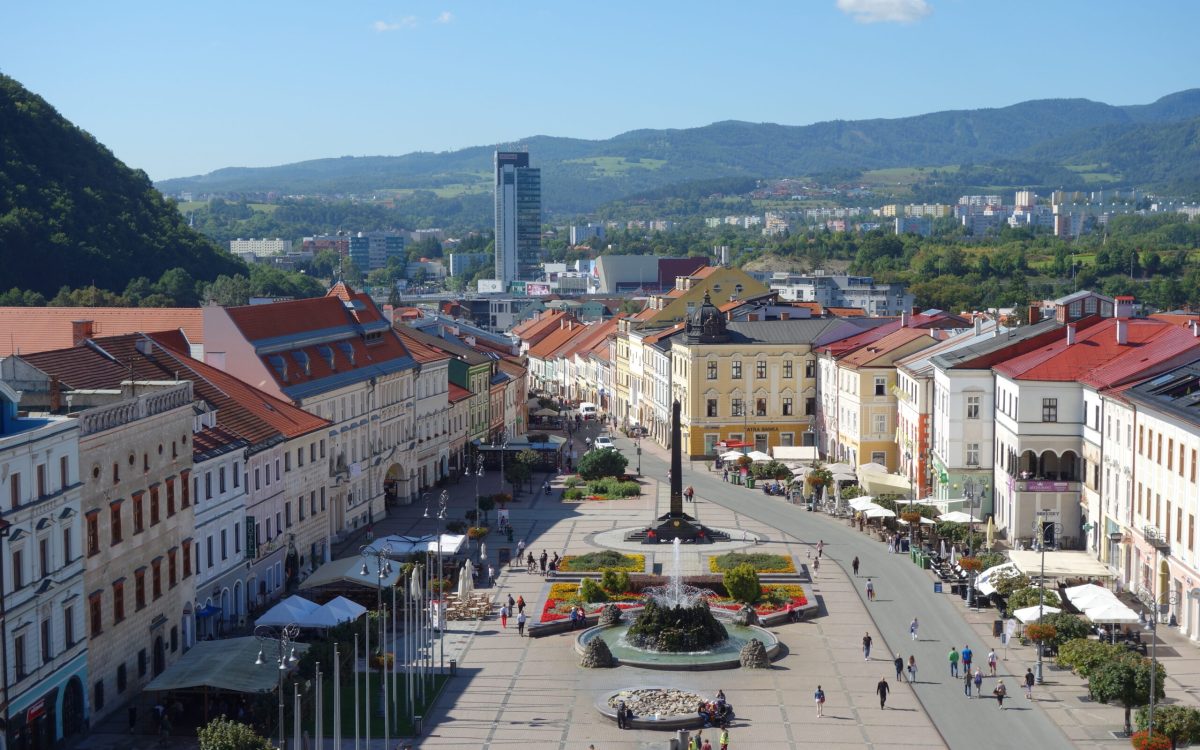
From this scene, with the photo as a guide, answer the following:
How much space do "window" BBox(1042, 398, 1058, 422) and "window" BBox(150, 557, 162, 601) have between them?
Answer: 1464 inches

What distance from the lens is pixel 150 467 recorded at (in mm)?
47188

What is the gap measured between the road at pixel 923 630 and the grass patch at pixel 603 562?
27.8 feet

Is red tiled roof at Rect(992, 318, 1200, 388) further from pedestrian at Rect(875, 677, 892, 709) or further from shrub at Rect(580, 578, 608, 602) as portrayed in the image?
pedestrian at Rect(875, 677, 892, 709)

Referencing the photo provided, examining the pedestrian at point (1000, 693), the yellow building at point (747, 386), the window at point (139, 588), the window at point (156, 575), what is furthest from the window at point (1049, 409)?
the window at point (139, 588)

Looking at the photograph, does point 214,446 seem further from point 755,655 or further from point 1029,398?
point 1029,398

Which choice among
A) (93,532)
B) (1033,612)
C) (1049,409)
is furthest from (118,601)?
(1049,409)

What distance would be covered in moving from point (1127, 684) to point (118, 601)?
26.3m

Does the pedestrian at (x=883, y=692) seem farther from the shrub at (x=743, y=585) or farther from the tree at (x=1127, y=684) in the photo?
the shrub at (x=743, y=585)

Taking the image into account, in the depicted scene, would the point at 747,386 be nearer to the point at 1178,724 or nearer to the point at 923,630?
the point at 923,630

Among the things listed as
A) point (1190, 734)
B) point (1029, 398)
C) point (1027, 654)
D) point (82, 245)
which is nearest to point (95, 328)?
point (1029, 398)

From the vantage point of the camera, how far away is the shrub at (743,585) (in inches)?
2275

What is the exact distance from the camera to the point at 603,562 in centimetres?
6444

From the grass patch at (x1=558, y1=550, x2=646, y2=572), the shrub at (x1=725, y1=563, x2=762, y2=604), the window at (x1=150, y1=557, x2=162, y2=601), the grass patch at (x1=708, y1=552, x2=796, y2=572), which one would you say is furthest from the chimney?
the shrub at (x1=725, y1=563, x2=762, y2=604)

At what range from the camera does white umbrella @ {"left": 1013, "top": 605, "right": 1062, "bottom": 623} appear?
5019cm
